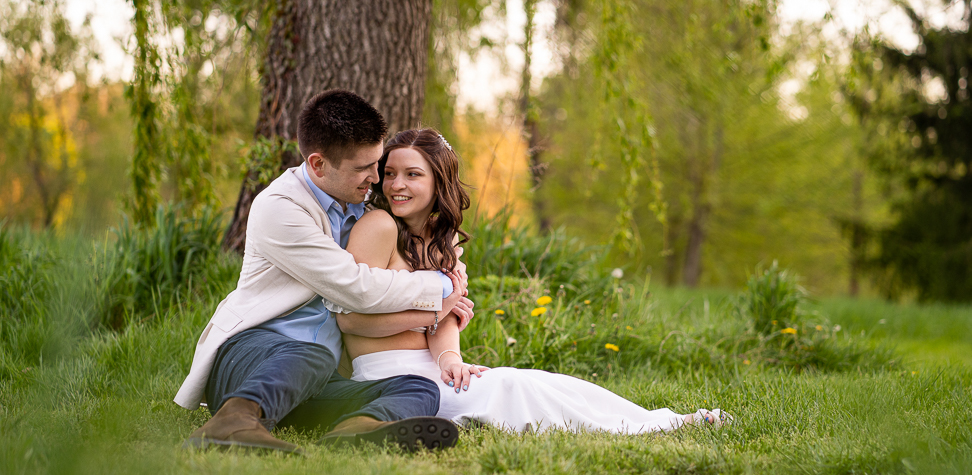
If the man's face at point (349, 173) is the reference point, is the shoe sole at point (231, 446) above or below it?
below

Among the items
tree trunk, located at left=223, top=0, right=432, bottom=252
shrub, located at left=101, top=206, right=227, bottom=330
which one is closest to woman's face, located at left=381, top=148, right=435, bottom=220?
tree trunk, located at left=223, top=0, right=432, bottom=252

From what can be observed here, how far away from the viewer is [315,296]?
2.43 meters

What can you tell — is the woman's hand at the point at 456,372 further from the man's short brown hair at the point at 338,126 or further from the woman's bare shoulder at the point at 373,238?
the man's short brown hair at the point at 338,126

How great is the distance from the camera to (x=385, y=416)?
2113 millimetres

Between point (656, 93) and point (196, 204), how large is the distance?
14.0 ft

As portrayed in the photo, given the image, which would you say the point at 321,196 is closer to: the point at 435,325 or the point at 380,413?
the point at 435,325

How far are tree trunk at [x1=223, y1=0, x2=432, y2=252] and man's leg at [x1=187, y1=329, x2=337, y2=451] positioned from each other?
70.0 inches

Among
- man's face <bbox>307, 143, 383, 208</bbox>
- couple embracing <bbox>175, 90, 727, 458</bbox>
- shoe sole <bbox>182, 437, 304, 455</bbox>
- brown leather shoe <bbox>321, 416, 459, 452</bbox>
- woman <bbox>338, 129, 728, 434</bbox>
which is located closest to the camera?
shoe sole <bbox>182, 437, 304, 455</bbox>

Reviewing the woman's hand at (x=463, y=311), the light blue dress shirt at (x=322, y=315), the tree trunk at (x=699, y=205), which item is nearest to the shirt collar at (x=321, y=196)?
the light blue dress shirt at (x=322, y=315)

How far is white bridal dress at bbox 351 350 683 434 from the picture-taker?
2.42 metres

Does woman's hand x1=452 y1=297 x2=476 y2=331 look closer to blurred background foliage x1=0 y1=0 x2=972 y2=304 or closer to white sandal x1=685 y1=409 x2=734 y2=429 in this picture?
white sandal x1=685 y1=409 x2=734 y2=429

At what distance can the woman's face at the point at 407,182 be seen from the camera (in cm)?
253

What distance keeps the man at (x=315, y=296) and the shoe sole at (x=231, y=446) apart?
23 cm

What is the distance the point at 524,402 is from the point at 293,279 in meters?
1.00
